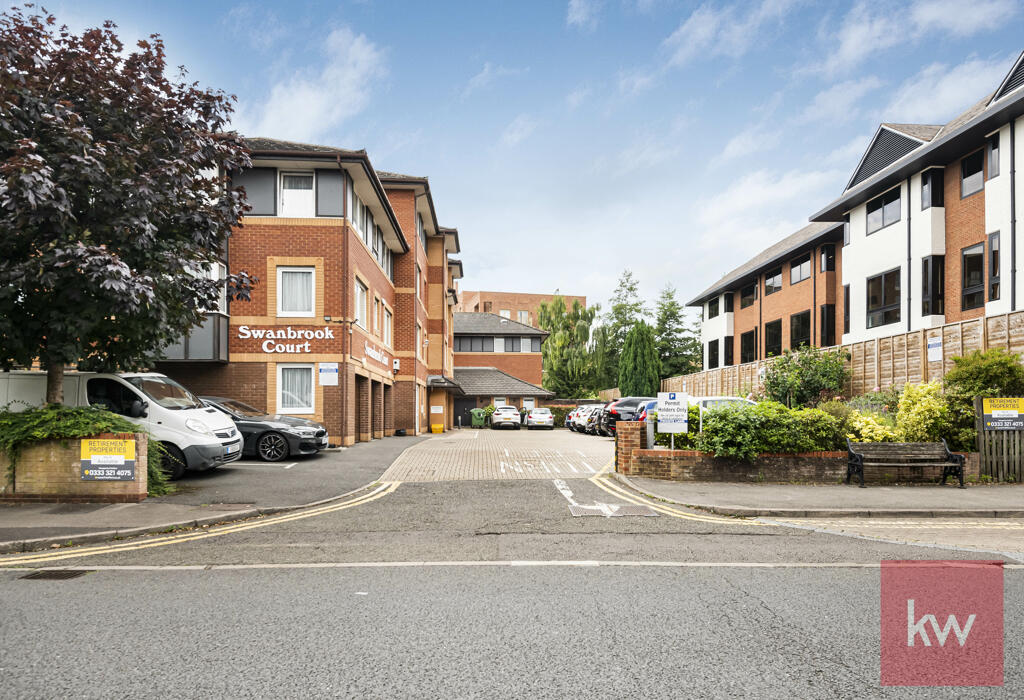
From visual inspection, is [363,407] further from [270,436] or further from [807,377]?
[807,377]

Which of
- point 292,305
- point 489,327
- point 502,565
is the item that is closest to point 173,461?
point 502,565

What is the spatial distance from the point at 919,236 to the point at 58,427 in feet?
78.5

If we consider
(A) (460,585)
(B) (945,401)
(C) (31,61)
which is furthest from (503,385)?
(A) (460,585)

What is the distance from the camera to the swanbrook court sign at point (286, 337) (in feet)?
71.3

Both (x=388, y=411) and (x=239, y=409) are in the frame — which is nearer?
(x=239, y=409)

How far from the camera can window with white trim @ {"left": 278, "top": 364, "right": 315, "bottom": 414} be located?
21.8 metres

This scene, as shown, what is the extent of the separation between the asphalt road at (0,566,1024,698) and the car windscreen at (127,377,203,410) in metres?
7.14

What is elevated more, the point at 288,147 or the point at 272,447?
the point at 288,147

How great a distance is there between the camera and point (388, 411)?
31.5m

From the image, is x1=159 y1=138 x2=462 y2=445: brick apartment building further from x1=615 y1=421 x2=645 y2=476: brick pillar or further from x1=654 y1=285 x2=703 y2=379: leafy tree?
x1=654 y1=285 x2=703 y2=379: leafy tree

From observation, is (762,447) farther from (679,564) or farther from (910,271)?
(910,271)

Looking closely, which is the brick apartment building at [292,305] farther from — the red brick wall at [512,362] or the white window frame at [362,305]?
the red brick wall at [512,362]

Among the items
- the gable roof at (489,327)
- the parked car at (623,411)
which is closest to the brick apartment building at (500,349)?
the gable roof at (489,327)

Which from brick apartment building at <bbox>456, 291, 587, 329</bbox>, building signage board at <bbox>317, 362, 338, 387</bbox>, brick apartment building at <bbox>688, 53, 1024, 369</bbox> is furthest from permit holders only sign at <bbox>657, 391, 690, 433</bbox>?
brick apartment building at <bbox>456, 291, 587, 329</bbox>
